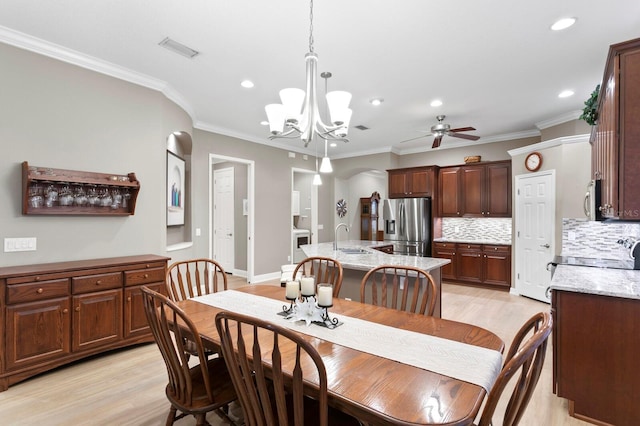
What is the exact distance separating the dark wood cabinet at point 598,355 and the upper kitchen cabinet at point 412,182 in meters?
4.29

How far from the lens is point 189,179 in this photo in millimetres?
4762

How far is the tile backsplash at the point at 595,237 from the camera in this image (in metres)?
3.74

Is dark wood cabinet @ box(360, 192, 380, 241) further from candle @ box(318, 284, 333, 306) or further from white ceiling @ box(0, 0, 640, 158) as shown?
candle @ box(318, 284, 333, 306)

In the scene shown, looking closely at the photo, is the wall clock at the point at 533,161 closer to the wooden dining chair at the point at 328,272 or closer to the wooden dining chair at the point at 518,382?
the wooden dining chair at the point at 328,272

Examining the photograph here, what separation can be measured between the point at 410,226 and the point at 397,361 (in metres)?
5.22

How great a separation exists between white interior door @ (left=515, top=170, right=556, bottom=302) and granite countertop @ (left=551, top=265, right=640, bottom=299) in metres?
2.09

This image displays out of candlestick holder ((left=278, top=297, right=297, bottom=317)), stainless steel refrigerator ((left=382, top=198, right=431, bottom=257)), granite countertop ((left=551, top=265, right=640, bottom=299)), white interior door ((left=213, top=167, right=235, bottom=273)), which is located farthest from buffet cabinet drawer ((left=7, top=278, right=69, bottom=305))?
stainless steel refrigerator ((left=382, top=198, right=431, bottom=257))

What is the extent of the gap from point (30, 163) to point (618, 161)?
Answer: 445cm

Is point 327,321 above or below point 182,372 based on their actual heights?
above

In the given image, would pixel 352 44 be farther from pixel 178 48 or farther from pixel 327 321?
pixel 327 321

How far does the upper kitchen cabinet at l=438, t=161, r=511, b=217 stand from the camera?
18.3 feet

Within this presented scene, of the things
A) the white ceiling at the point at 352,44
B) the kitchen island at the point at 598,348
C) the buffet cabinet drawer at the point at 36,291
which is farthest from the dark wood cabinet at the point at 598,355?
the buffet cabinet drawer at the point at 36,291

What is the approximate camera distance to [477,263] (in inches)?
226

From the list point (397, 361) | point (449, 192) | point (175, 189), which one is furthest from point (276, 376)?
point (449, 192)
